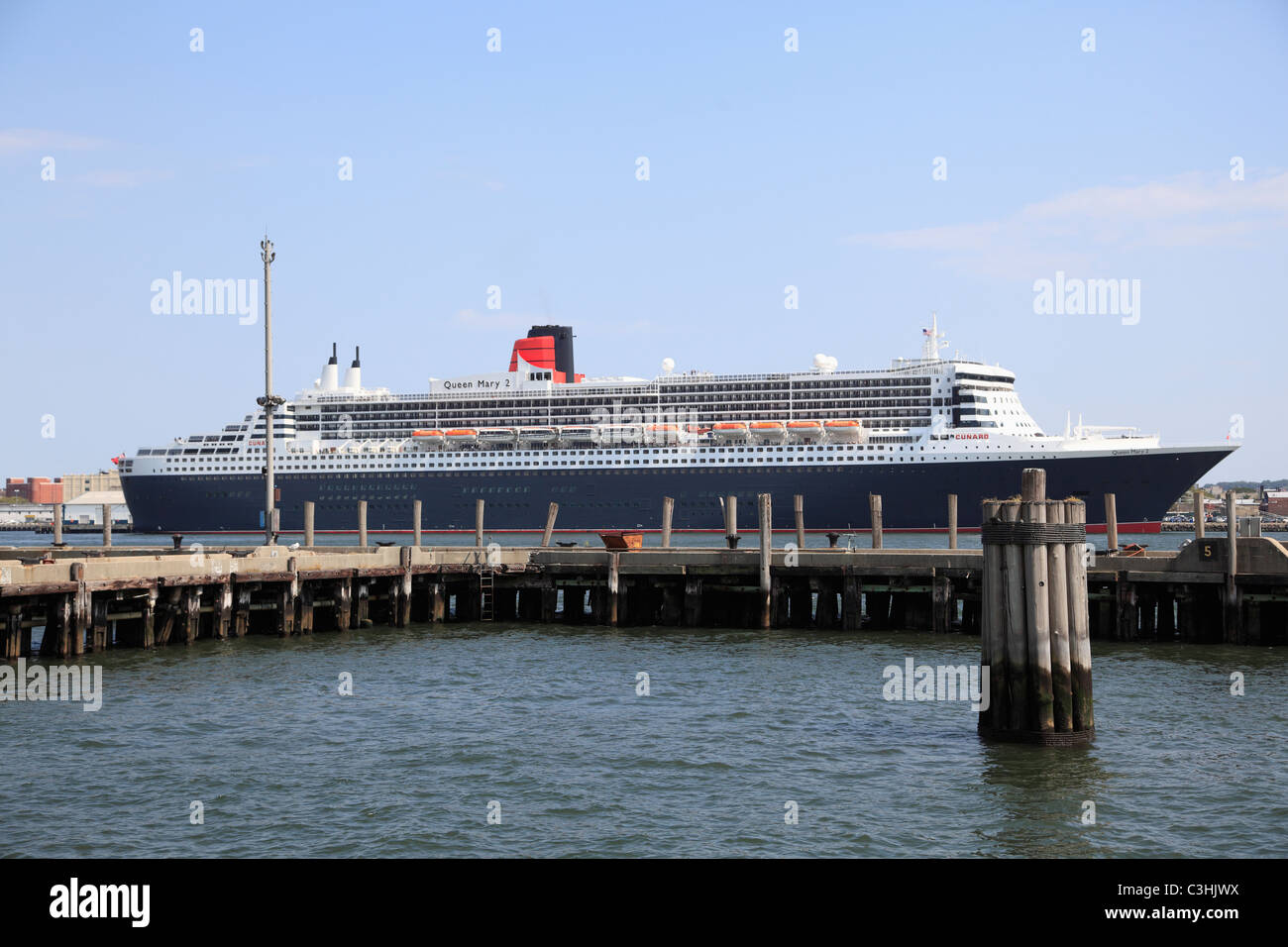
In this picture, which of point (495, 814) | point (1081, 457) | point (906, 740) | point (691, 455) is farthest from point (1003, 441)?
point (495, 814)

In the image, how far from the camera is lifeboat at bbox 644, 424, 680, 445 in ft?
278

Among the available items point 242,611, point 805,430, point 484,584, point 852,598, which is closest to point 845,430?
point 805,430

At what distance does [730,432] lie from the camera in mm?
83062

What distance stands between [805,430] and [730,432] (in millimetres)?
4973

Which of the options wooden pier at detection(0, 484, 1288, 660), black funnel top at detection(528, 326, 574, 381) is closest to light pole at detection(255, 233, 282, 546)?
wooden pier at detection(0, 484, 1288, 660)

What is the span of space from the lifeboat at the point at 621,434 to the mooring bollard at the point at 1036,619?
225ft

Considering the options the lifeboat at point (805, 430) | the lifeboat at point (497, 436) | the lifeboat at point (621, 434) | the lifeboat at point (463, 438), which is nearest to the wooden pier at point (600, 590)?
the lifeboat at point (805, 430)

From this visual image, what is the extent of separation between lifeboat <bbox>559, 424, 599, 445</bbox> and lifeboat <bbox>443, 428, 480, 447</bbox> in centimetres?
652

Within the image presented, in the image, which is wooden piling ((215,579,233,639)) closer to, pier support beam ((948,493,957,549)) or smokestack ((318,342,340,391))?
pier support beam ((948,493,957,549))

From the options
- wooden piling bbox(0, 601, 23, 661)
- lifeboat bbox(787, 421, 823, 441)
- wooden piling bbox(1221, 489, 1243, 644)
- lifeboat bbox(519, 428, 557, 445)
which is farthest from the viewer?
lifeboat bbox(519, 428, 557, 445)

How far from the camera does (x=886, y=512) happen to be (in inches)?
3056

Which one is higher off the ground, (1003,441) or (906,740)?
(1003,441)

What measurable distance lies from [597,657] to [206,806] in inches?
531
